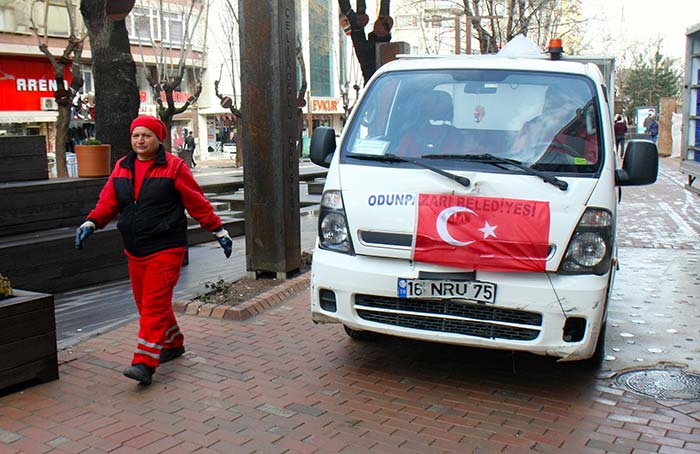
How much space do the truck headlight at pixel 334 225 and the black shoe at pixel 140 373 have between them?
1.43 metres

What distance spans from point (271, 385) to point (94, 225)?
1627 millimetres

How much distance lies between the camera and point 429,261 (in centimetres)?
467

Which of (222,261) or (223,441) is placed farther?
(222,261)

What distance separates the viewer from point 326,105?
63781mm

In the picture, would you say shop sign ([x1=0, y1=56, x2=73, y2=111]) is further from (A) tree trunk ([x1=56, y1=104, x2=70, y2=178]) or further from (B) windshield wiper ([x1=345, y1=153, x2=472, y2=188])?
(B) windshield wiper ([x1=345, y1=153, x2=472, y2=188])

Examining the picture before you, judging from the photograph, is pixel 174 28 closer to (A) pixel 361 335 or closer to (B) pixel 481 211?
(A) pixel 361 335

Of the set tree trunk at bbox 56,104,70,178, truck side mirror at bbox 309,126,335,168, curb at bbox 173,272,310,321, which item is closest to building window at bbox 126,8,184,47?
tree trunk at bbox 56,104,70,178

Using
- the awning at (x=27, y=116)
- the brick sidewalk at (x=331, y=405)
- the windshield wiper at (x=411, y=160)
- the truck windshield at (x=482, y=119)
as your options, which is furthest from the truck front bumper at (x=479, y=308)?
the awning at (x=27, y=116)

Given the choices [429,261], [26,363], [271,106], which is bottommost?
[26,363]

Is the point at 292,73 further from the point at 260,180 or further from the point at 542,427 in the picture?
the point at 542,427

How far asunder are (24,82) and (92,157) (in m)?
30.4

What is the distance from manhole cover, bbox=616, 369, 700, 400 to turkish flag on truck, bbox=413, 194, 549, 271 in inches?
50.7

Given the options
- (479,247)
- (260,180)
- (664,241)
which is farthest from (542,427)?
(664,241)

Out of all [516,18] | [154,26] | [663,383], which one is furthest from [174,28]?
[663,383]
